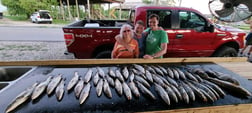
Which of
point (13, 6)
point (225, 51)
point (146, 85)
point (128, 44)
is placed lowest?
point (225, 51)

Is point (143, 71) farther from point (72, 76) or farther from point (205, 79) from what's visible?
point (72, 76)

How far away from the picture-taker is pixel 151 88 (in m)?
1.53

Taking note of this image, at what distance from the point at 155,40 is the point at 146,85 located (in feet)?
4.25

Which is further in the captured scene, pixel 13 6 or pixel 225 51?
pixel 13 6

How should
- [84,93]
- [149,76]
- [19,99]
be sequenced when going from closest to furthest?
[19,99]
[84,93]
[149,76]

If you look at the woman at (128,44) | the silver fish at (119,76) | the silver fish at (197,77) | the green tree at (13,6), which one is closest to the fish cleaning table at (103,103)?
the silver fish at (119,76)

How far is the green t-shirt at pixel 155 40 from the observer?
8.60ft

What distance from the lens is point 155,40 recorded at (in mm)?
2664

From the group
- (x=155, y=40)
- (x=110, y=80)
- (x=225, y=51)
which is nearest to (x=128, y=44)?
(x=155, y=40)

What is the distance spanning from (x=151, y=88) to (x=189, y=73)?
63cm

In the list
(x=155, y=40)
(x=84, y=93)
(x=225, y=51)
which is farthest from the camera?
(x=225, y=51)

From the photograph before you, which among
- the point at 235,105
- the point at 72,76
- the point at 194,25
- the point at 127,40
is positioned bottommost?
the point at 235,105

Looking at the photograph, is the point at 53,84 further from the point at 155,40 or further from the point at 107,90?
the point at 155,40

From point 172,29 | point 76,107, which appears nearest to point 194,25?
point 172,29
